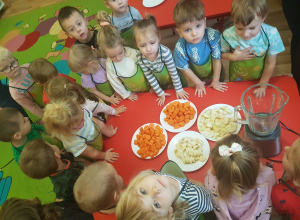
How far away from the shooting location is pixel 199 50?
163cm

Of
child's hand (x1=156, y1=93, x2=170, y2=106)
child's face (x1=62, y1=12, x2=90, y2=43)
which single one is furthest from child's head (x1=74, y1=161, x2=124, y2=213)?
child's face (x1=62, y1=12, x2=90, y2=43)

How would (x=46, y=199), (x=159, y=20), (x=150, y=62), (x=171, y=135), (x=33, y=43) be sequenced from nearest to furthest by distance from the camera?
(x=171, y=135) < (x=150, y=62) < (x=159, y=20) < (x=46, y=199) < (x=33, y=43)

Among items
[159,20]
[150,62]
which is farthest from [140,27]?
[159,20]

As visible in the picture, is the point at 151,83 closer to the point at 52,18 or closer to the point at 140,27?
the point at 140,27

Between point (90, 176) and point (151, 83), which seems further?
point (151, 83)

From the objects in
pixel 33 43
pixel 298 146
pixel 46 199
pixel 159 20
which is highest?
pixel 159 20

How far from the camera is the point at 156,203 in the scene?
1.01 metres

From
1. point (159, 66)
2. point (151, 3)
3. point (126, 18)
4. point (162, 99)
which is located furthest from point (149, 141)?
point (151, 3)

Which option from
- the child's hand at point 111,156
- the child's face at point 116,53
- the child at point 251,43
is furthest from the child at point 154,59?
the child's hand at point 111,156

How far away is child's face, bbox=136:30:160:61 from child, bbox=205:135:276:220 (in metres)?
0.83

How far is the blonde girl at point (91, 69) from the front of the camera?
1.82m

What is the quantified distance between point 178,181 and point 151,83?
33.0 inches

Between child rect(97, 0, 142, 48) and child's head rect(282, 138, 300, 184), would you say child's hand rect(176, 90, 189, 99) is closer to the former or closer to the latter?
child's head rect(282, 138, 300, 184)

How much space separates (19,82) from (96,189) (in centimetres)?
151
